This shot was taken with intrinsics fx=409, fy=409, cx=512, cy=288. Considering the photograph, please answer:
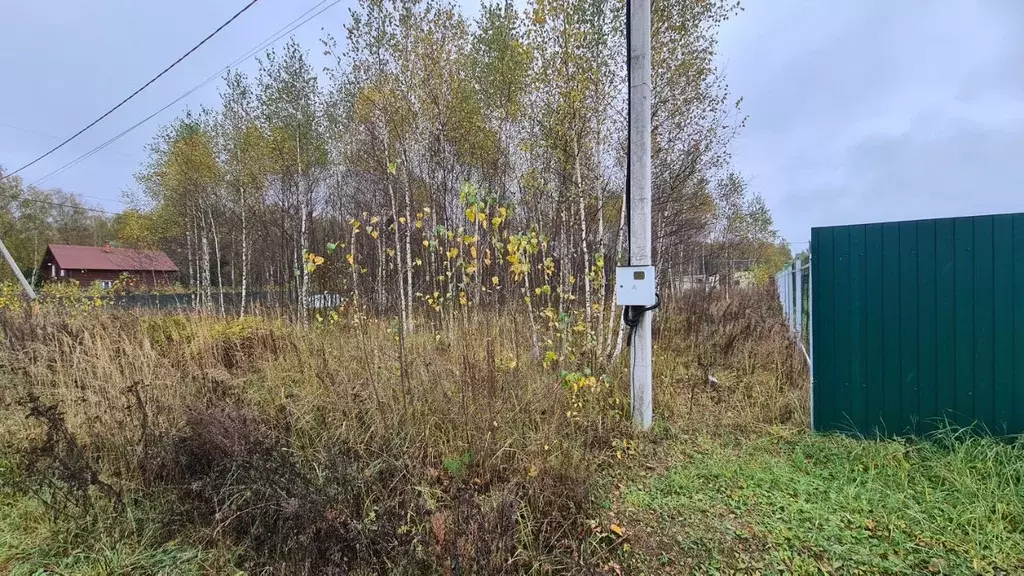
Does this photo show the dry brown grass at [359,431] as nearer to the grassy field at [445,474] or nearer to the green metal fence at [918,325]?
the grassy field at [445,474]

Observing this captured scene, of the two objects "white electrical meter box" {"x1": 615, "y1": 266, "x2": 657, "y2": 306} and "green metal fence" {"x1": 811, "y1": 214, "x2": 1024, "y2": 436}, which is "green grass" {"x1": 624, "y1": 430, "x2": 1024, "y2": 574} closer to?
"green metal fence" {"x1": 811, "y1": 214, "x2": 1024, "y2": 436}

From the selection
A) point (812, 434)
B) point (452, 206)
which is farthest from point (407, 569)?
point (452, 206)

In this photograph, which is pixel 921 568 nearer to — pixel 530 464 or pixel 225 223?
pixel 530 464

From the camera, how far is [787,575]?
5.49 ft

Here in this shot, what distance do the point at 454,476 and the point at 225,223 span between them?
14.9 m

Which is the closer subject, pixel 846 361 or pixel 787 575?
pixel 787 575

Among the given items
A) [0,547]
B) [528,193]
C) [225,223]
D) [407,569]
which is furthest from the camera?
[225,223]

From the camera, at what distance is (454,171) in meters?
8.62

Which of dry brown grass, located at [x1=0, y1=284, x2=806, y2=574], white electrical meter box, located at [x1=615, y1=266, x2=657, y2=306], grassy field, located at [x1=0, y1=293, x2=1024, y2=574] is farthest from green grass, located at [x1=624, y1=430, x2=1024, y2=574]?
white electrical meter box, located at [x1=615, y1=266, x2=657, y2=306]

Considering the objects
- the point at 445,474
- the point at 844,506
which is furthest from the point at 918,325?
the point at 445,474

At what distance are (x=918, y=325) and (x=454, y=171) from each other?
7563 mm

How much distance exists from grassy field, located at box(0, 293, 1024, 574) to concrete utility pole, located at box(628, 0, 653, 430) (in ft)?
1.01

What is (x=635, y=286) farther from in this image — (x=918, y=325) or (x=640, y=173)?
(x=918, y=325)

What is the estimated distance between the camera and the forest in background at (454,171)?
4641 millimetres
